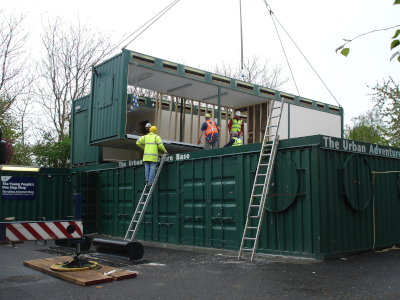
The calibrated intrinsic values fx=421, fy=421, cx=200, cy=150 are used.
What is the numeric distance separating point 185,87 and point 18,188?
22.5ft

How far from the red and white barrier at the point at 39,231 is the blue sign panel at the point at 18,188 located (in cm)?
847

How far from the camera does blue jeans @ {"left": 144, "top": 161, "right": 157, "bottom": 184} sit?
40.5 feet

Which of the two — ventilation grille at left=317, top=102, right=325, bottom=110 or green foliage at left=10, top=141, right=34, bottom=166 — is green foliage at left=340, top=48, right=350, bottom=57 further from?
green foliage at left=10, top=141, right=34, bottom=166

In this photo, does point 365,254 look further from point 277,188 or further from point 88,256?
point 88,256

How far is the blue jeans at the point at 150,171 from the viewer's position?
1234 centimetres

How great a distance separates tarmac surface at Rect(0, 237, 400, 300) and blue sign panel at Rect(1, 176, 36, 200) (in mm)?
5529

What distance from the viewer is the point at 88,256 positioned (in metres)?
9.74

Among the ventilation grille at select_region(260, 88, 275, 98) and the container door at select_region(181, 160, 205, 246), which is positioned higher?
the ventilation grille at select_region(260, 88, 275, 98)

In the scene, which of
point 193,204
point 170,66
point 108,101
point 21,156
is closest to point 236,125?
point 170,66

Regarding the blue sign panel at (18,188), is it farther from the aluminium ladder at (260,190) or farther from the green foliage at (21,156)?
the green foliage at (21,156)

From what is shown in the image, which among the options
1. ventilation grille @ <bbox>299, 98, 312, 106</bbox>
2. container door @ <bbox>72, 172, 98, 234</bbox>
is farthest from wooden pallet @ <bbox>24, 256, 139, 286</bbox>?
ventilation grille @ <bbox>299, 98, 312, 106</bbox>

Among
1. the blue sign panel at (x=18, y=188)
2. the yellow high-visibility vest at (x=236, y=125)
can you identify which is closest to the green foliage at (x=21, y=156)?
the blue sign panel at (x=18, y=188)

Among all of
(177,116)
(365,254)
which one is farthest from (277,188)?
(177,116)

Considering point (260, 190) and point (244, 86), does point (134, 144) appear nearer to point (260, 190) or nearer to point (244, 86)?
point (244, 86)
